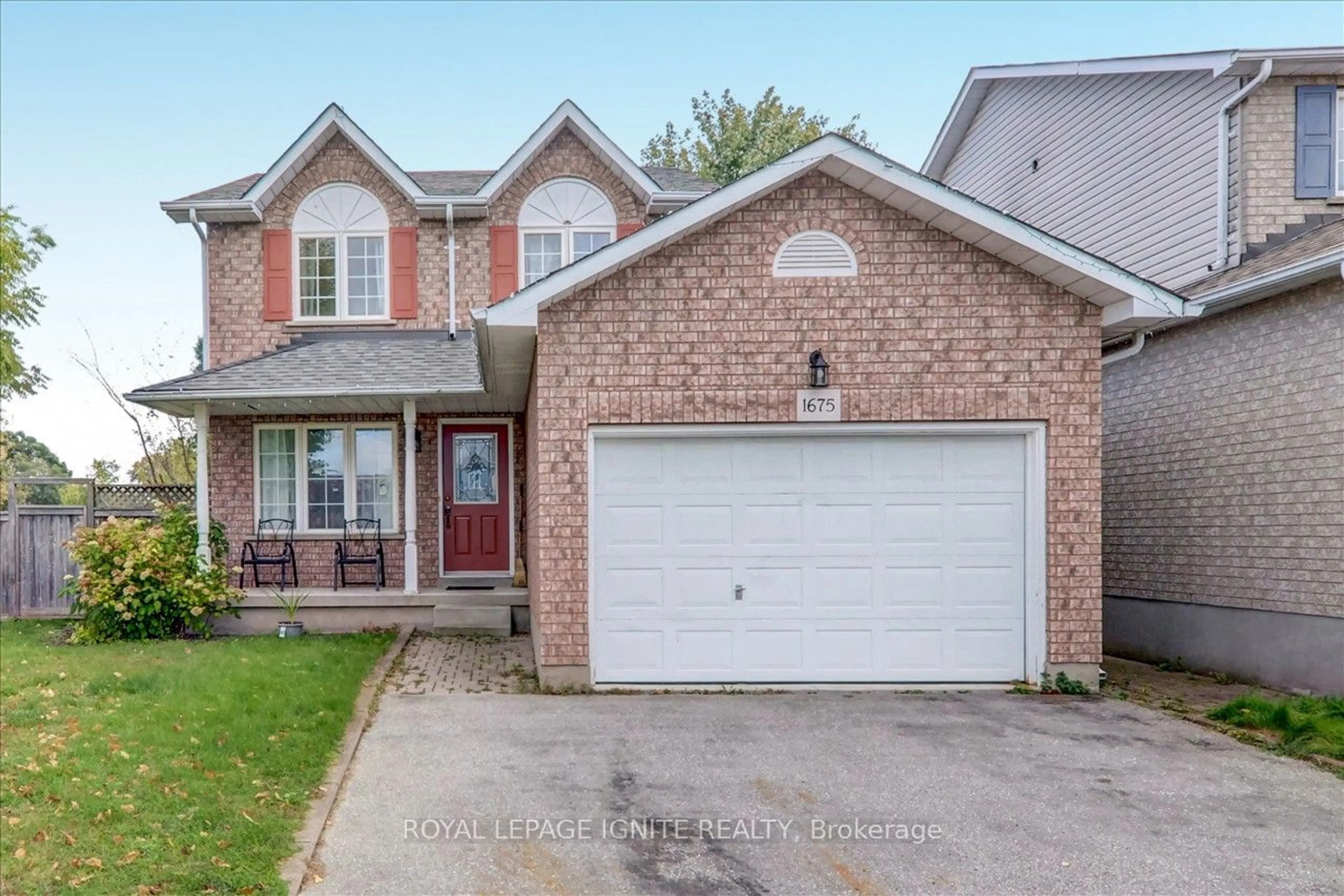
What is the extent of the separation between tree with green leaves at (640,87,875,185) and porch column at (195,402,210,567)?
794 inches

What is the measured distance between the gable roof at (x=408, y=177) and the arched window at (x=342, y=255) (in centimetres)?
52

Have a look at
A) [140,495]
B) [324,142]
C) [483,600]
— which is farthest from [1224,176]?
[140,495]

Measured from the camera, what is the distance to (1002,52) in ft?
78.5

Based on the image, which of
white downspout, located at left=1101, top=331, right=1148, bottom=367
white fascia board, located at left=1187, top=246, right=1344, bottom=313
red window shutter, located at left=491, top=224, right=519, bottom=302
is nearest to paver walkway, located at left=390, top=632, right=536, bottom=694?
red window shutter, located at left=491, top=224, right=519, bottom=302

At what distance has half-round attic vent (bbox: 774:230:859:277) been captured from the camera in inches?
289

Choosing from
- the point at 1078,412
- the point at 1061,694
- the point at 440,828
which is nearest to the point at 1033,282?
the point at 1078,412

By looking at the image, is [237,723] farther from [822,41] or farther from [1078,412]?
[822,41]

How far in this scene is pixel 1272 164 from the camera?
8.89m

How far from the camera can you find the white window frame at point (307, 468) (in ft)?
37.8

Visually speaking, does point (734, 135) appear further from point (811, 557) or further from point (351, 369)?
point (811, 557)

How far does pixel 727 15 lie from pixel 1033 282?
17510mm

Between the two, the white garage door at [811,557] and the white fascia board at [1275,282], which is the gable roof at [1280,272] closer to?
the white fascia board at [1275,282]

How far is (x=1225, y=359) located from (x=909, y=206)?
403cm

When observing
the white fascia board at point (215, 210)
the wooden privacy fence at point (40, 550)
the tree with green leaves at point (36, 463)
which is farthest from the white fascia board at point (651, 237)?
the tree with green leaves at point (36, 463)
